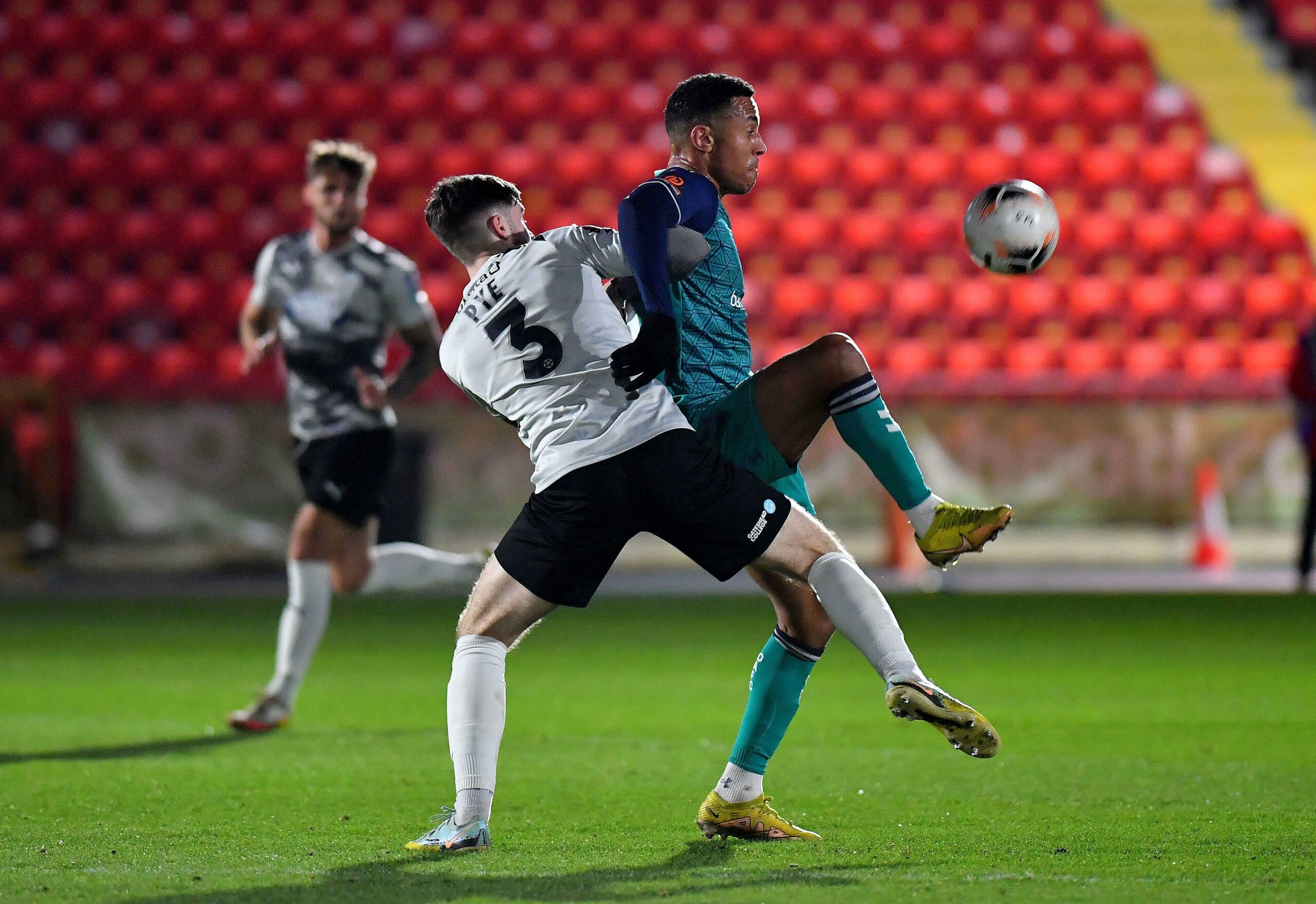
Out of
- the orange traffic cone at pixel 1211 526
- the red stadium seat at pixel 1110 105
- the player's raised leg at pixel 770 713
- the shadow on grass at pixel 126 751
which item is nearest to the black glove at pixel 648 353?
the player's raised leg at pixel 770 713

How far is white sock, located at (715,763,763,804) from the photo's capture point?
420 cm

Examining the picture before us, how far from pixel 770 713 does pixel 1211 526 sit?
8.71 meters

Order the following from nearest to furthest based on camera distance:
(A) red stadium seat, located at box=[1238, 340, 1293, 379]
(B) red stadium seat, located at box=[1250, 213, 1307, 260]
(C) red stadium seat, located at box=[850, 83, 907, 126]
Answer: (A) red stadium seat, located at box=[1238, 340, 1293, 379] < (B) red stadium seat, located at box=[1250, 213, 1307, 260] < (C) red stadium seat, located at box=[850, 83, 907, 126]

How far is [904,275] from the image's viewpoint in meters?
14.8

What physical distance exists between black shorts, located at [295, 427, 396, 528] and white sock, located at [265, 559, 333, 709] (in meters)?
0.25

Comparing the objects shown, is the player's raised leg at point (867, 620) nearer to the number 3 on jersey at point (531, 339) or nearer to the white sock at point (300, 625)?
the number 3 on jersey at point (531, 339)

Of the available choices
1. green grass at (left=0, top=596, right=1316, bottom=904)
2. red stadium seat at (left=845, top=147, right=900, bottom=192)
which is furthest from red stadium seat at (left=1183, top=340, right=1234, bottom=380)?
green grass at (left=0, top=596, right=1316, bottom=904)

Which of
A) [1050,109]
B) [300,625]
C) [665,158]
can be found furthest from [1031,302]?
[300,625]

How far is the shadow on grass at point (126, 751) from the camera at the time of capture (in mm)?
5496

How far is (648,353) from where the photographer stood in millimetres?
3707

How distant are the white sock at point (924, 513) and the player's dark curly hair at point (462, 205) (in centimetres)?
119

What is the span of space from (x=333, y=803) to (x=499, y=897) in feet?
4.52

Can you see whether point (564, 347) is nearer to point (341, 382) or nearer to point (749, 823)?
Result: point (749, 823)

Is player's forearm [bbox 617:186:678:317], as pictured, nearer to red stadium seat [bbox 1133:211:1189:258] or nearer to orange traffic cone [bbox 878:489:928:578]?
orange traffic cone [bbox 878:489:928:578]
